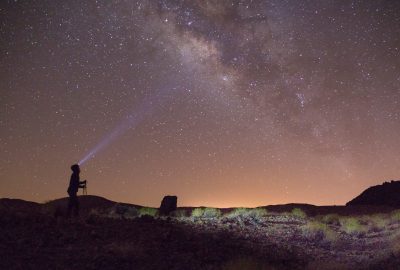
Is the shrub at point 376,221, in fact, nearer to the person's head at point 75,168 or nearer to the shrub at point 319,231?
the shrub at point 319,231

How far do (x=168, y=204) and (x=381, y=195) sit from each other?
20.5 metres

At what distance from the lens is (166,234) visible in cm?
1280

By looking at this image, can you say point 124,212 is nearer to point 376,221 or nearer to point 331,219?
point 331,219

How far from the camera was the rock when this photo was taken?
70.3 feet

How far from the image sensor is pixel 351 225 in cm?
2103

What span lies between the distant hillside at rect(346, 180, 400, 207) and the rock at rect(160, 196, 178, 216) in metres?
17.4

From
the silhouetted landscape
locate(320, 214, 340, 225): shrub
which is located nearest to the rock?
the silhouetted landscape

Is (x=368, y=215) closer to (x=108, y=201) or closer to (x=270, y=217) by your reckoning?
(x=270, y=217)

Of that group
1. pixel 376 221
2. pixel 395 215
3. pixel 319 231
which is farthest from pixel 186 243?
pixel 395 215

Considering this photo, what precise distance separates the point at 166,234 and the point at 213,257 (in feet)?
6.71

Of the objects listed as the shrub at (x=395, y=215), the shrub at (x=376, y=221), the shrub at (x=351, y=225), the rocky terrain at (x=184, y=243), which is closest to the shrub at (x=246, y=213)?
the rocky terrain at (x=184, y=243)

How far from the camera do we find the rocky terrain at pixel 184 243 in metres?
10.0

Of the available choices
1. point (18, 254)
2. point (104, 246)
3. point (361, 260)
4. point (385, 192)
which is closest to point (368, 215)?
point (361, 260)

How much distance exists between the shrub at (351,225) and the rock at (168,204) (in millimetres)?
8145
